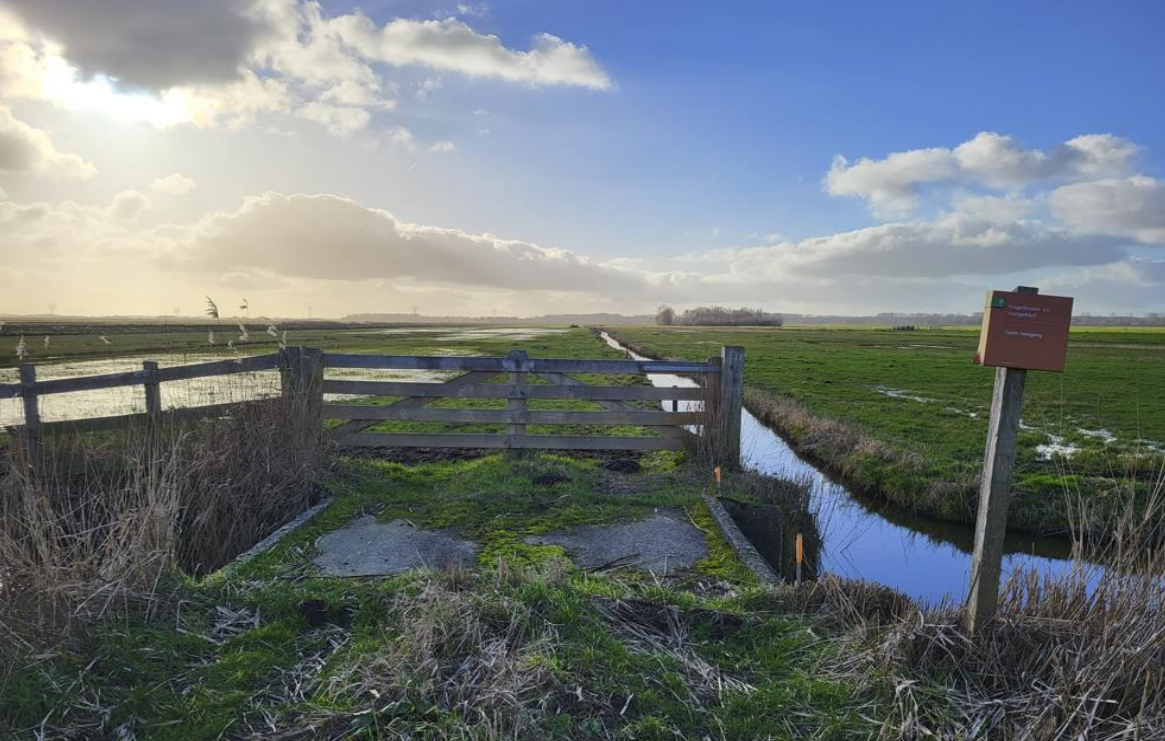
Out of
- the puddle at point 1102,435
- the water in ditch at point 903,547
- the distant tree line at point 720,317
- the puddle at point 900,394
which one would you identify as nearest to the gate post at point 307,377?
the water in ditch at point 903,547

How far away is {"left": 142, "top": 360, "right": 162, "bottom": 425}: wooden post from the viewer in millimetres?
7793

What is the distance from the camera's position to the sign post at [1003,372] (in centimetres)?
343

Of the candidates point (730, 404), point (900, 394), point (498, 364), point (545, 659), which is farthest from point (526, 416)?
point (900, 394)

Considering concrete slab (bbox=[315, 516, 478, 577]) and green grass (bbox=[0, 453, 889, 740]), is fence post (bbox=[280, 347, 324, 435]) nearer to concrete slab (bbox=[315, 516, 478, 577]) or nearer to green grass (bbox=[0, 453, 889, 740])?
concrete slab (bbox=[315, 516, 478, 577])

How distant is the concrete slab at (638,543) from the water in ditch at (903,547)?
210cm

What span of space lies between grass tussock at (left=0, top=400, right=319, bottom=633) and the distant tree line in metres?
163

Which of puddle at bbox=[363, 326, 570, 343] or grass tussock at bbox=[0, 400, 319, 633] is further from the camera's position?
puddle at bbox=[363, 326, 570, 343]

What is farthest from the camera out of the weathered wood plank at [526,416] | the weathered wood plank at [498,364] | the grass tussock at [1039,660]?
the weathered wood plank at [526,416]

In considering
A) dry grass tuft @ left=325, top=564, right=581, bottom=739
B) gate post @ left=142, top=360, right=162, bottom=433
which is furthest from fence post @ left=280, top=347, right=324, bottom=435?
dry grass tuft @ left=325, top=564, right=581, bottom=739

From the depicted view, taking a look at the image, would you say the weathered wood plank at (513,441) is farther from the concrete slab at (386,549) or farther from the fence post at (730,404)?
the concrete slab at (386,549)

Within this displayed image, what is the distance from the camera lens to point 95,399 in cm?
1697

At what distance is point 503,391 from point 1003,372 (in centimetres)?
634

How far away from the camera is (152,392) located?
792cm

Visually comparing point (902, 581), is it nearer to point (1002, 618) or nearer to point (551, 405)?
point (1002, 618)
